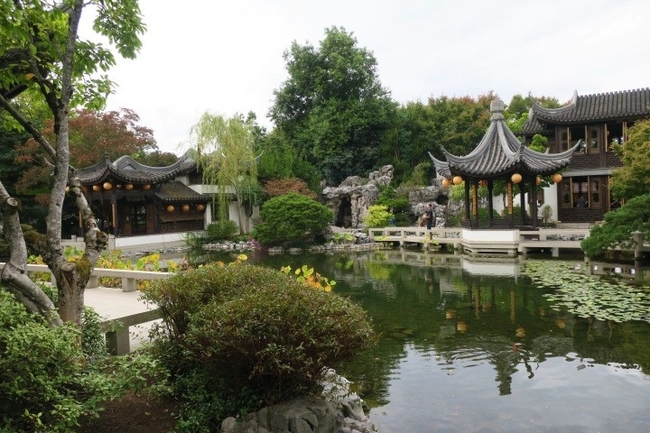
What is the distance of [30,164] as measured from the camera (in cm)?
2028

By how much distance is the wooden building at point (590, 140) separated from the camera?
19.9 metres

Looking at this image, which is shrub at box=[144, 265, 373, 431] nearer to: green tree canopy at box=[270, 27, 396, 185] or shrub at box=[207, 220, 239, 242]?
shrub at box=[207, 220, 239, 242]

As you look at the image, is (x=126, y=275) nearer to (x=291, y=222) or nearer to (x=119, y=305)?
(x=119, y=305)

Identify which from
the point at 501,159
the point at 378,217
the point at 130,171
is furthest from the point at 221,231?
the point at 501,159

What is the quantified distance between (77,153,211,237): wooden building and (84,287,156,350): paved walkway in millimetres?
14224

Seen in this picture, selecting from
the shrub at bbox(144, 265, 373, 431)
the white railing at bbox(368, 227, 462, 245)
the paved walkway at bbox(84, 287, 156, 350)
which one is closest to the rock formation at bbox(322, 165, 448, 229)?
the white railing at bbox(368, 227, 462, 245)

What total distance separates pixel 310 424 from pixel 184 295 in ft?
4.58

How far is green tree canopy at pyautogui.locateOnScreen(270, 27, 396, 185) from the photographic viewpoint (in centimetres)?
2811

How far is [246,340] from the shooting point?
342cm

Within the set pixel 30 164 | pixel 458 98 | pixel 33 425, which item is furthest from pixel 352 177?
pixel 33 425

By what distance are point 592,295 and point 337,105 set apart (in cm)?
2095

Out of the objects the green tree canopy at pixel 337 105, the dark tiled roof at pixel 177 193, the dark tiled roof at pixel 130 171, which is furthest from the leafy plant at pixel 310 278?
the green tree canopy at pixel 337 105

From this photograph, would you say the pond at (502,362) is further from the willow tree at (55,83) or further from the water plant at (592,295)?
the willow tree at (55,83)

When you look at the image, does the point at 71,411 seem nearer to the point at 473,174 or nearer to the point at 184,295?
the point at 184,295
